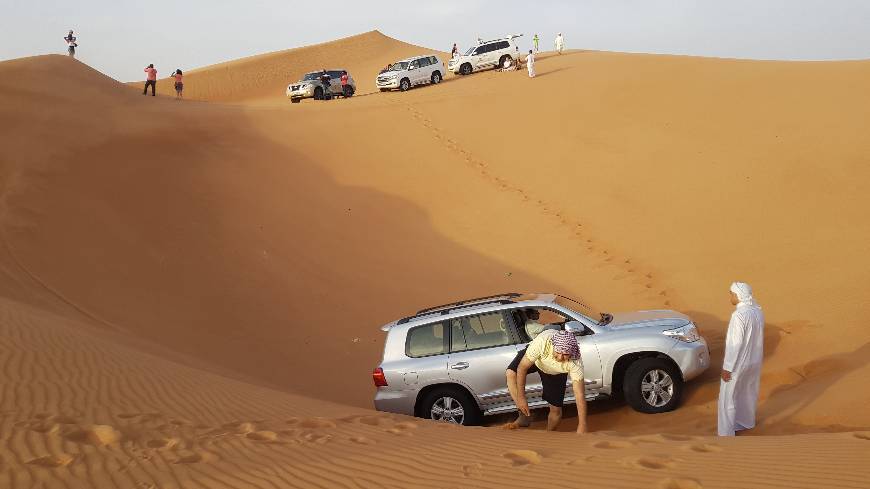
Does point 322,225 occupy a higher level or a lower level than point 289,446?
higher

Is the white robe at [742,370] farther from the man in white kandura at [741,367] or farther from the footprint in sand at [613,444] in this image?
the footprint in sand at [613,444]

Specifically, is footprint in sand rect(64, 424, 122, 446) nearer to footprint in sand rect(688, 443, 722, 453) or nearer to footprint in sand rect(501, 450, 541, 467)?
footprint in sand rect(501, 450, 541, 467)

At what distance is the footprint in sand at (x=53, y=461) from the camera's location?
5.69 m

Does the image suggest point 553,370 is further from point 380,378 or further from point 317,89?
point 317,89

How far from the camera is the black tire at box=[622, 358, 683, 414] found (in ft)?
28.9

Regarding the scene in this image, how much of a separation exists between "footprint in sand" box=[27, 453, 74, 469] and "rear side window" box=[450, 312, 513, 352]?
457 cm

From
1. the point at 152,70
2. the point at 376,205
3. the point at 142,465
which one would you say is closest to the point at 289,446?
the point at 142,465

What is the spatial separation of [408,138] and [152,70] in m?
14.2

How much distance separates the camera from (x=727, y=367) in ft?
25.7

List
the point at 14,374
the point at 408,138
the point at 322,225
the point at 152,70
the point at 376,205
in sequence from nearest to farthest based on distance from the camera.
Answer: the point at 14,374 < the point at 322,225 < the point at 376,205 < the point at 408,138 < the point at 152,70

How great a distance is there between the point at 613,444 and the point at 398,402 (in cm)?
330

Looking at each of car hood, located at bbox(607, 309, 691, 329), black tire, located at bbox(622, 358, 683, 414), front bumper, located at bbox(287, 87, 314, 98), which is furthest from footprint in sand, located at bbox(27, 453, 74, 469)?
front bumper, located at bbox(287, 87, 314, 98)

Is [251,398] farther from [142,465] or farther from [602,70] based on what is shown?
[602,70]

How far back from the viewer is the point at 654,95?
26703mm
